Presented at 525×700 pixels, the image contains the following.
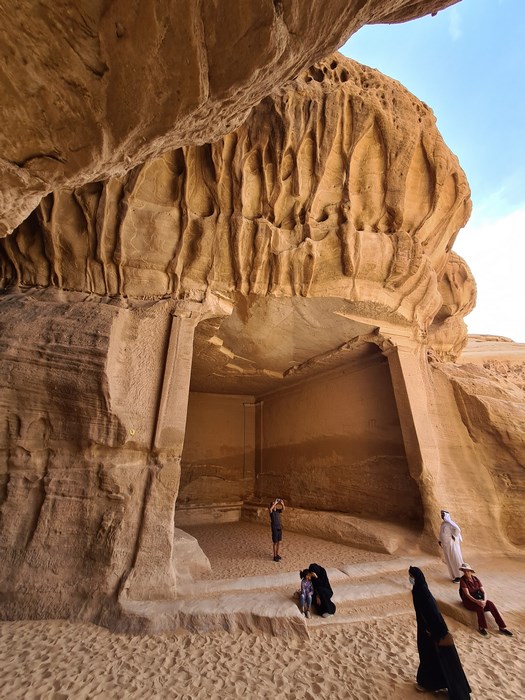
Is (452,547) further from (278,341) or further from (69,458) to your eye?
(69,458)

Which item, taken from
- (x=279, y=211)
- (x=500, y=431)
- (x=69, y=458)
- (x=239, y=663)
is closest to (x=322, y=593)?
(x=239, y=663)

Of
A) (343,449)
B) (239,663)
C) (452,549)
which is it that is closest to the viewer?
(239,663)

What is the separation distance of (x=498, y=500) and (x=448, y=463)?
1.01 m

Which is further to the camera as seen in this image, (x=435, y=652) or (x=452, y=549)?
(x=452, y=549)

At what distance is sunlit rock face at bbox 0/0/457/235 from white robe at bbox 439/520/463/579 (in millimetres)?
5959

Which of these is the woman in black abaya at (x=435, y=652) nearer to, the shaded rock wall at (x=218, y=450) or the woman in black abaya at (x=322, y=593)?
the woman in black abaya at (x=322, y=593)

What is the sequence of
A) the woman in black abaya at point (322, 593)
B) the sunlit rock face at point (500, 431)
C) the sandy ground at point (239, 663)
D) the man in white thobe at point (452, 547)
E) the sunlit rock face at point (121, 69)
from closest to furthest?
the sunlit rock face at point (121, 69)
the sandy ground at point (239, 663)
the woman in black abaya at point (322, 593)
the man in white thobe at point (452, 547)
the sunlit rock face at point (500, 431)

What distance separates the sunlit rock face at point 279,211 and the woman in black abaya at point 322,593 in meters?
4.20

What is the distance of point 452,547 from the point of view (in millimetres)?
4836

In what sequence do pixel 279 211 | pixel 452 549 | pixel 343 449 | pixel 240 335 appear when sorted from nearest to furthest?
pixel 452 549 → pixel 279 211 → pixel 240 335 → pixel 343 449

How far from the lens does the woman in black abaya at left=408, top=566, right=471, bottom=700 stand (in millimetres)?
2553

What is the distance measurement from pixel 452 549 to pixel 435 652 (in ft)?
8.13

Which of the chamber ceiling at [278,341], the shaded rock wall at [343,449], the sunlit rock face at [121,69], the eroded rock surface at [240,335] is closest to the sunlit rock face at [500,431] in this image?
the eroded rock surface at [240,335]

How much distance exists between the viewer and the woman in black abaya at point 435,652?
8.38 feet
